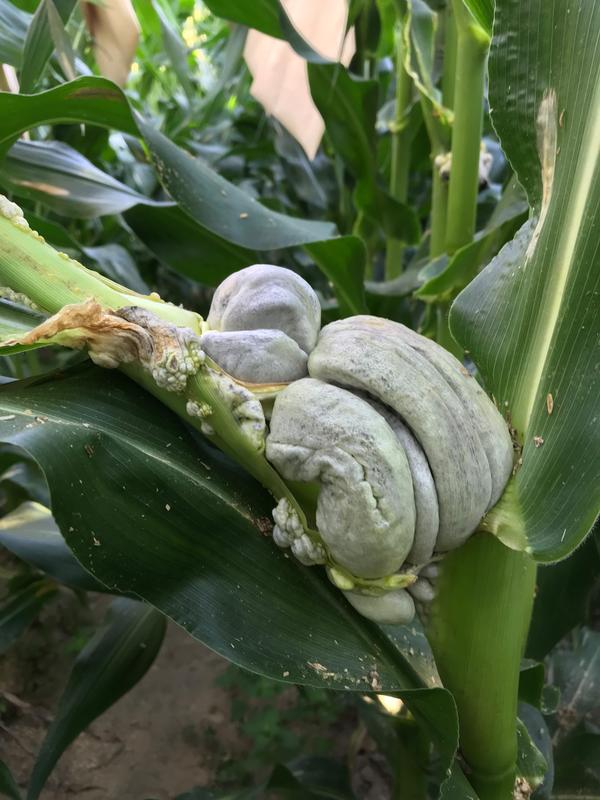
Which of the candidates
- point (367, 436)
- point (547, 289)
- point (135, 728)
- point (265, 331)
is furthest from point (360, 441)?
point (135, 728)

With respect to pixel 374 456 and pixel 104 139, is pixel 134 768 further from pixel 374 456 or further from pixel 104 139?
pixel 104 139

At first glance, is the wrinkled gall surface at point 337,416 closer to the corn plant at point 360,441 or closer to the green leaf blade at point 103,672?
the corn plant at point 360,441

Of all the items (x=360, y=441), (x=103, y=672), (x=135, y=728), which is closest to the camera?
(x=360, y=441)

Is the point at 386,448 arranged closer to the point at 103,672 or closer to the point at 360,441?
the point at 360,441

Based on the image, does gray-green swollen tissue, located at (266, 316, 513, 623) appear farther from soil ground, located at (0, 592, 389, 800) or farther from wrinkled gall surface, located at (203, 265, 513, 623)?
soil ground, located at (0, 592, 389, 800)

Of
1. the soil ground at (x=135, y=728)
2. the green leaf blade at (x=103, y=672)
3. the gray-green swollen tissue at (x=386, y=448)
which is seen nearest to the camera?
the gray-green swollen tissue at (x=386, y=448)

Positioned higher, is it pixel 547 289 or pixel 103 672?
pixel 547 289

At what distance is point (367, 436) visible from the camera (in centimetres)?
47

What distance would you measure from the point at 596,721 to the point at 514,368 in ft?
3.34

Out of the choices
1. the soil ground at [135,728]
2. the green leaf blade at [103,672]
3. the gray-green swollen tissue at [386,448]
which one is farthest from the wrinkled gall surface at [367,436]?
the soil ground at [135,728]

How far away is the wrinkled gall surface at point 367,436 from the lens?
470 mm

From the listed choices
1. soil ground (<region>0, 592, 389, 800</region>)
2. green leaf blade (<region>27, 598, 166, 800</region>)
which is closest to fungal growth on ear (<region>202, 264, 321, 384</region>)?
green leaf blade (<region>27, 598, 166, 800</region>)

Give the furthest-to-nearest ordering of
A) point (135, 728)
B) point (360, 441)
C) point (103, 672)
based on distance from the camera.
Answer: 1. point (135, 728)
2. point (103, 672)
3. point (360, 441)

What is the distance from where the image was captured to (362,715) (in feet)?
3.67
